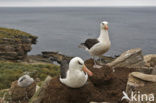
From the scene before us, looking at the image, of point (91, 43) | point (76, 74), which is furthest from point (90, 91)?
point (91, 43)

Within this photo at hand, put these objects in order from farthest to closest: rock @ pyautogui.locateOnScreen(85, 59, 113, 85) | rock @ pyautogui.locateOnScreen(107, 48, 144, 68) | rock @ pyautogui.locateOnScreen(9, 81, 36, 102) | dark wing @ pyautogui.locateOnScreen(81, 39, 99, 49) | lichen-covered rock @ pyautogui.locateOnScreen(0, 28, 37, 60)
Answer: lichen-covered rock @ pyautogui.locateOnScreen(0, 28, 37, 60), rock @ pyautogui.locateOnScreen(107, 48, 144, 68), rock @ pyautogui.locateOnScreen(9, 81, 36, 102), dark wing @ pyautogui.locateOnScreen(81, 39, 99, 49), rock @ pyautogui.locateOnScreen(85, 59, 113, 85)

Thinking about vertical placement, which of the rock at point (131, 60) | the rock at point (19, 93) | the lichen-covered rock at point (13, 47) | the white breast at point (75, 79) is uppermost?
the white breast at point (75, 79)

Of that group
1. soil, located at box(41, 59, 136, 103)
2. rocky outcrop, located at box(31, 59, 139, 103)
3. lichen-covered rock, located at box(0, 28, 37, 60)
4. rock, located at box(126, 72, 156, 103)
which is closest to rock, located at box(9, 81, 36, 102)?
rocky outcrop, located at box(31, 59, 139, 103)

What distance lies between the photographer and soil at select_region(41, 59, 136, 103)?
7.30 metres

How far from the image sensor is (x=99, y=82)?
893 cm

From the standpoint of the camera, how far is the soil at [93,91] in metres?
7.30

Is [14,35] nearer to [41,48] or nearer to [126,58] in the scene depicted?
[41,48]

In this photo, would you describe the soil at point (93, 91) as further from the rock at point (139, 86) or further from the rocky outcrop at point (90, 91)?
the rock at point (139, 86)

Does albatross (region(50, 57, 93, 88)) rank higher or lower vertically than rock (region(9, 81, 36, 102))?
higher

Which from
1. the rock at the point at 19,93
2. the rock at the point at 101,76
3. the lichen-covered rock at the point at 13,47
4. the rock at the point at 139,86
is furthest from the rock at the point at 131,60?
the lichen-covered rock at the point at 13,47

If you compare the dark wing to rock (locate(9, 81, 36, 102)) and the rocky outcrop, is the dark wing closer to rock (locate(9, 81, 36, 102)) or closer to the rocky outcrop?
the rocky outcrop

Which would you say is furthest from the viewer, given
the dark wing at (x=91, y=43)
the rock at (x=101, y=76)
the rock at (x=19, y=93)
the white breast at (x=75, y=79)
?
the rock at (x=19, y=93)

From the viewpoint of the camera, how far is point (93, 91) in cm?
759

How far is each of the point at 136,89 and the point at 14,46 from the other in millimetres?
40715
